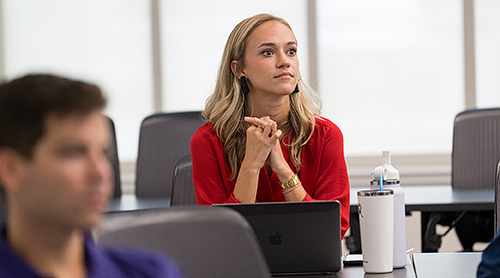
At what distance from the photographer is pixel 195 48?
4.44m

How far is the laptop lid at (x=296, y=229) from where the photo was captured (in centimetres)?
121

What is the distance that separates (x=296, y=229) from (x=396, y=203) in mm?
248

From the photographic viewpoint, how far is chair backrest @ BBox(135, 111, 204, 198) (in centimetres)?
285

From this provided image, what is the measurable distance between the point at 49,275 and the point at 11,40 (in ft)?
15.0

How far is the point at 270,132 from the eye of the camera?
1.80 m

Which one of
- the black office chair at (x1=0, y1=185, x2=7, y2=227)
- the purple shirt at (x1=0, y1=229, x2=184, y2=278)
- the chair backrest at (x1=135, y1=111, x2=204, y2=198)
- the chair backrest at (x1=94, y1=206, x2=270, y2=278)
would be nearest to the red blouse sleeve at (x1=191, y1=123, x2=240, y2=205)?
the chair backrest at (x1=135, y1=111, x2=204, y2=198)

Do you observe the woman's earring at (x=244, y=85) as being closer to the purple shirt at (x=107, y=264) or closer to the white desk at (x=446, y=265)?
the white desk at (x=446, y=265)

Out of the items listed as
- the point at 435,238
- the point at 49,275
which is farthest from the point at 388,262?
the point at 435,238

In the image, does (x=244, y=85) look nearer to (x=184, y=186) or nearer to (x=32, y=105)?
(x=184, y=186)

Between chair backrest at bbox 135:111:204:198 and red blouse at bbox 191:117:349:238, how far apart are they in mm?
901

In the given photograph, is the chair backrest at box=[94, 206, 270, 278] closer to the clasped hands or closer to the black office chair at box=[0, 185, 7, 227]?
the black office chair at box=[0, 185, 7, 227]

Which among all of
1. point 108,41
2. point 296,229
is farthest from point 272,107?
point 108,41

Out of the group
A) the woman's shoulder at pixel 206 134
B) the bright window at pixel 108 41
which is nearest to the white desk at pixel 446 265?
the woman's shoulder at pixel 206 134

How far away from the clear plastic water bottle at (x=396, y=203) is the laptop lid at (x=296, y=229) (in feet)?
0.49
